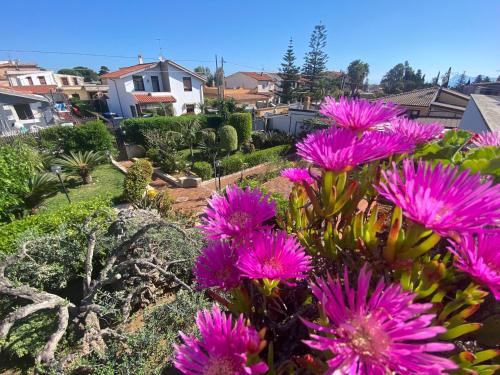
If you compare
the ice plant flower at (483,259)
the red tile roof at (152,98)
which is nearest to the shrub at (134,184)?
the ice plant flower at (483,259)

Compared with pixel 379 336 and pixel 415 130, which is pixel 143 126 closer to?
pixel 415 130

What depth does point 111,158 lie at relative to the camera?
11.4 meters

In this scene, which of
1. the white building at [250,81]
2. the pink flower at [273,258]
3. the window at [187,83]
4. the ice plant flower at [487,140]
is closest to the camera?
the pink flower at [273,258]

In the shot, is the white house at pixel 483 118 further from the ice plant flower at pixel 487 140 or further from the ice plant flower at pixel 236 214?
the ice plant flower at pixel 236 214

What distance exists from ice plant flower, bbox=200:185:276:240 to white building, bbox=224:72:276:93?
133 feet

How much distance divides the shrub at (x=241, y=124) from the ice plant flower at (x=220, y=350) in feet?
49.4

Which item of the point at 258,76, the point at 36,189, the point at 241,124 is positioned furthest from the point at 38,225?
the point at 258,76

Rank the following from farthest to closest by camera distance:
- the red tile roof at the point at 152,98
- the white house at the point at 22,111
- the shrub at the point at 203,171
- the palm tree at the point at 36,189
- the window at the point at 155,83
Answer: the window at the point at 155,83 → the red tile roof at the point at 152,98 → the white house at the point at 22,111 → the shrub at the point at 203,171 → the palm tree at the point at 36,189

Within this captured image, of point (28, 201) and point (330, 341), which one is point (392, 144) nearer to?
point (330, 341)

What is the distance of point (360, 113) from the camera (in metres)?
0.76

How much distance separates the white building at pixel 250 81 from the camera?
129ft

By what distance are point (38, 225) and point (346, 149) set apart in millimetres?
4875

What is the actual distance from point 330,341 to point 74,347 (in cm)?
295

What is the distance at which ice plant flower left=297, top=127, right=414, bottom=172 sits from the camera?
2.08 ft
